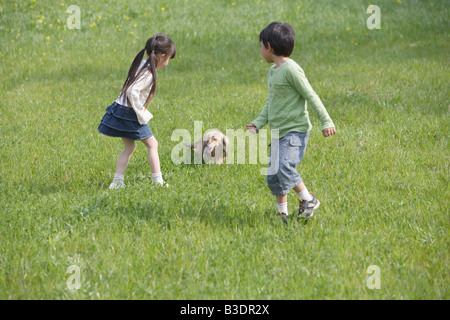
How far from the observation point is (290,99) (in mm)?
4559

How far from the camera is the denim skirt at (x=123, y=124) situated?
5.54 metres

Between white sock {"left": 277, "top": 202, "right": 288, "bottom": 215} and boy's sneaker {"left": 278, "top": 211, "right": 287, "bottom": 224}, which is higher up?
white sock {"left": 277, "top": 202, "right": 288, "bottom": 215}

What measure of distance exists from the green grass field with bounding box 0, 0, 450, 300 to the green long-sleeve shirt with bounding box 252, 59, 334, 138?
3.13 feet

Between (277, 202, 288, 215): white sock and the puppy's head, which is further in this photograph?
the puppy's head

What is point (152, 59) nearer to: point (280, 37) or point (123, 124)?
point (123, 124)

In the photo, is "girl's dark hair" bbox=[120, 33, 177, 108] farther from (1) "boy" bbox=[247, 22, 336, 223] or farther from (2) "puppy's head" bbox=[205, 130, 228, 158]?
(1) "boy" bbox=[247, 22, 336, 223]

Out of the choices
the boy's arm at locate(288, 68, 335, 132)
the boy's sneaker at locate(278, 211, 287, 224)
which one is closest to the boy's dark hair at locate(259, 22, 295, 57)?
the boy's arm at locate(288, 68, 335, 132)

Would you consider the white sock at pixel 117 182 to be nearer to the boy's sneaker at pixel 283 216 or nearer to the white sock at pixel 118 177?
the white sock at pixel 118 177

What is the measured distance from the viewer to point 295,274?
3781 millimetres

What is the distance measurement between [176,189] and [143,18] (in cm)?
1046

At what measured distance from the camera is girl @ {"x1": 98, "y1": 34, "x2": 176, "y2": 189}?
5453 millimetres
